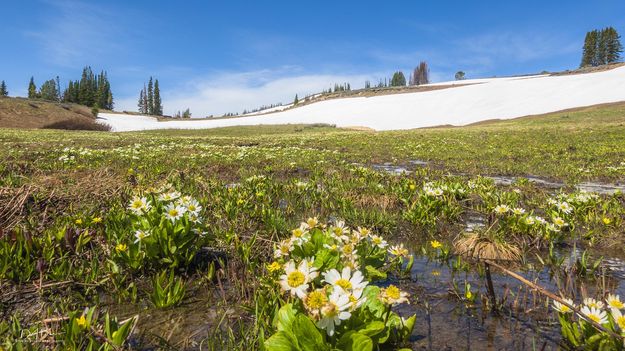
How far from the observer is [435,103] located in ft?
251

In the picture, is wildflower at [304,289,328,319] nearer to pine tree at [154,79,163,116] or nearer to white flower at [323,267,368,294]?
white flower at [323,267,368,294]

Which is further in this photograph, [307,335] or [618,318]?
[618,318]

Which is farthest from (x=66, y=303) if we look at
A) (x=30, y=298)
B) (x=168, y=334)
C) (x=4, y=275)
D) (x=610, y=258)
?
(x=610, y=258)

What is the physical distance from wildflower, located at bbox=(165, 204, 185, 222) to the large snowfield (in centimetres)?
6095

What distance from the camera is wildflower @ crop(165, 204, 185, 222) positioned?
348 cm

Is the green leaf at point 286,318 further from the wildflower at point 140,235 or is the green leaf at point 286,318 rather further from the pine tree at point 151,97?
the pine tree at point 151,97

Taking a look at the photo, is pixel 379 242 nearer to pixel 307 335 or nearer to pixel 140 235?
pixel 307 335

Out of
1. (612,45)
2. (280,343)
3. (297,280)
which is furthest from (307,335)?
(612,45)

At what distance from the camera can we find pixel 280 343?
6.69 ft

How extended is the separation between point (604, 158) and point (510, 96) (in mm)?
62672

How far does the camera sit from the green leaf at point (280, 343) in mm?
2025

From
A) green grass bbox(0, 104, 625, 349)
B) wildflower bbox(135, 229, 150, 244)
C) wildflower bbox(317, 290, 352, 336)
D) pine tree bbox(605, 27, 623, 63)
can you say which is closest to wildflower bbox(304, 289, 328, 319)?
wildflower bbox(317, 290, 352, 336)

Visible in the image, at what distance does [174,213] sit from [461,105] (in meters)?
75.8

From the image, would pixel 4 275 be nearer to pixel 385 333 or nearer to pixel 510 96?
pixel 385 333
